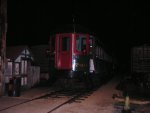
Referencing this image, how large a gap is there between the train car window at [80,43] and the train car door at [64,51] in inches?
15.6

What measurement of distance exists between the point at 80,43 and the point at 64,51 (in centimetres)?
100

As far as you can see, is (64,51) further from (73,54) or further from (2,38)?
(2,38)

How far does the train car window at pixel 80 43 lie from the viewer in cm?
1835

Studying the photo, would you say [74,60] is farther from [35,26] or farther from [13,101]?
[35,26]

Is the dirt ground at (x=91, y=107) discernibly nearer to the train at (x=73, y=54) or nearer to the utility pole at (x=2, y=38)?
the train at (x=73, y=54)

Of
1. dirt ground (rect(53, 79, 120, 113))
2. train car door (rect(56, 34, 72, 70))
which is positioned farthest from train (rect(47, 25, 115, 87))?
dirt ground (rect(53, 79, 120, 113))

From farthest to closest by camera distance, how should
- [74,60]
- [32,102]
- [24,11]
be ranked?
1. [24,11]
2. [74,60]
3. [32,102]

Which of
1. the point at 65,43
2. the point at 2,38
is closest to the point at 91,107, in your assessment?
the point at 2,38

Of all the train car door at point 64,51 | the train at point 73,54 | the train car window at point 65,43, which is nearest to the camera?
the train at point 73,54

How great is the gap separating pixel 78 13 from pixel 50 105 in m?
42.4

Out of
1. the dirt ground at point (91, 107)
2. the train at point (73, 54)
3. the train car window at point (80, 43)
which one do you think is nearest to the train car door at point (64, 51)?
the train at point (73, 54)

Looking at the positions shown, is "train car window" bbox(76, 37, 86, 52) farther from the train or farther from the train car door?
the train car door

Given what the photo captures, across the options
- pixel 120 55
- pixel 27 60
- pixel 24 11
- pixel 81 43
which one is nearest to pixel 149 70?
pixel 81 43

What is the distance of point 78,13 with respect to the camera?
54625 millimetres
